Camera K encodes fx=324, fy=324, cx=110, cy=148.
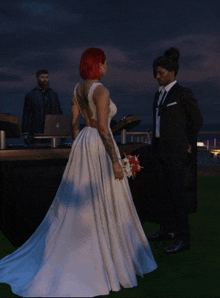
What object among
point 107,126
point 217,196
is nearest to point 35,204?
point 107,126

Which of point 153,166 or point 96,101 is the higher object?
point 96,101

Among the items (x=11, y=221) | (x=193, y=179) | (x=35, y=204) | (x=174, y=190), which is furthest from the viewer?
(x=193, y=179)

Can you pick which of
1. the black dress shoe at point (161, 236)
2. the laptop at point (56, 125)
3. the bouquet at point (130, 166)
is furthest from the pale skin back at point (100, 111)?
the laptop at point (56, 125)

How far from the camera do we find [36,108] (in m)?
5.67

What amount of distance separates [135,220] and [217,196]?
14.5ft

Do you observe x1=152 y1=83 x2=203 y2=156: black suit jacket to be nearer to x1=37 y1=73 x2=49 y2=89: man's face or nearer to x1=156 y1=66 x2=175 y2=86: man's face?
x1=156 y1=66 x2=175 y2=86: man's face

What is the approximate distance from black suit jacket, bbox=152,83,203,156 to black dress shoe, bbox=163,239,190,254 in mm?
873

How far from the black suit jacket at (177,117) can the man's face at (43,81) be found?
9.57ft

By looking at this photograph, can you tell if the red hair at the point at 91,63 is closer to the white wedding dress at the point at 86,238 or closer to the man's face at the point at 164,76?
the white wedding dress at the point at 86,238

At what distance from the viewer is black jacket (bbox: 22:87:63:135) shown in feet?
18.5

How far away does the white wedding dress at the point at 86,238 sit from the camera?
2.21 meters

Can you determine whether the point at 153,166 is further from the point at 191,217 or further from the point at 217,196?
the point at 217,196

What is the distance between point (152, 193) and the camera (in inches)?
165

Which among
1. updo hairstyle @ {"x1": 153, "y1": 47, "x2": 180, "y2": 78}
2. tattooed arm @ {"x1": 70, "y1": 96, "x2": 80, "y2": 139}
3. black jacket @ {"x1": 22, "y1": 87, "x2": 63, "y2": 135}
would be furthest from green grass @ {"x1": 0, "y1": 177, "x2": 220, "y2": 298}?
black jacket @ {"x1": 22, "y1": 87, "x2": 63, "y2": 135}
